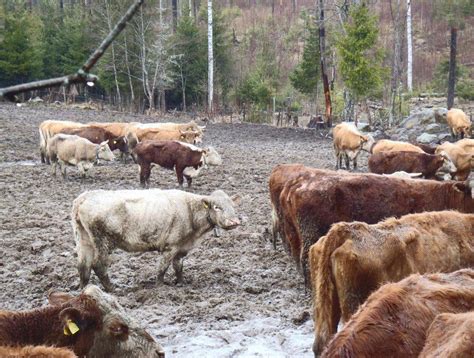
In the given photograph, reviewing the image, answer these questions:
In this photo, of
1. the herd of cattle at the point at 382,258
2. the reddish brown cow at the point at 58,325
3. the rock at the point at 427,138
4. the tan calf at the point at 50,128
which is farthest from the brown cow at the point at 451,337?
the rock at the point at 427,138

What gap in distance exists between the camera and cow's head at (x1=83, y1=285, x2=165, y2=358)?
4988mm

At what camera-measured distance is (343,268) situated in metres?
5.05

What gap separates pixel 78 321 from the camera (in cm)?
476

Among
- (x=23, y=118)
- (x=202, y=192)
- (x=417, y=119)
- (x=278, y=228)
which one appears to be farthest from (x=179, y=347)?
(x=23, y=118)

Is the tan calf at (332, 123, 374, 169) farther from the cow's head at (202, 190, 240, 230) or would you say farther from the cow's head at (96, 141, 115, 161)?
the cow's head at (202, 190, 240, 230)

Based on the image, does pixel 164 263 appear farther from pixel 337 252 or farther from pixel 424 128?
pixel 424 128

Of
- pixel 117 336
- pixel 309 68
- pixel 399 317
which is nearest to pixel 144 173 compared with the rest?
pixel 117 336

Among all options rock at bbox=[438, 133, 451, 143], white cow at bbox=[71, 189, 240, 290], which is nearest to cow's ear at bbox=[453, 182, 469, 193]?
white cow at bbox=[71, 189, 240, 290]

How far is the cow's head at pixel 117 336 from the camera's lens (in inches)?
196

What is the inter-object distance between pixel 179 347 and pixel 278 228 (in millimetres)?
3600

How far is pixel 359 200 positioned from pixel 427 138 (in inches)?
658

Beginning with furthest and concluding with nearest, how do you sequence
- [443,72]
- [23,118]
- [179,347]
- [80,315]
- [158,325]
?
[443,72]
[23,118]
[158,325]
[179,347]
[80,315]

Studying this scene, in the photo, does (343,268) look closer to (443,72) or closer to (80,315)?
(80,315)

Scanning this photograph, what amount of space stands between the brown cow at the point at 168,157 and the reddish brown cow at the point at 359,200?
714cm
